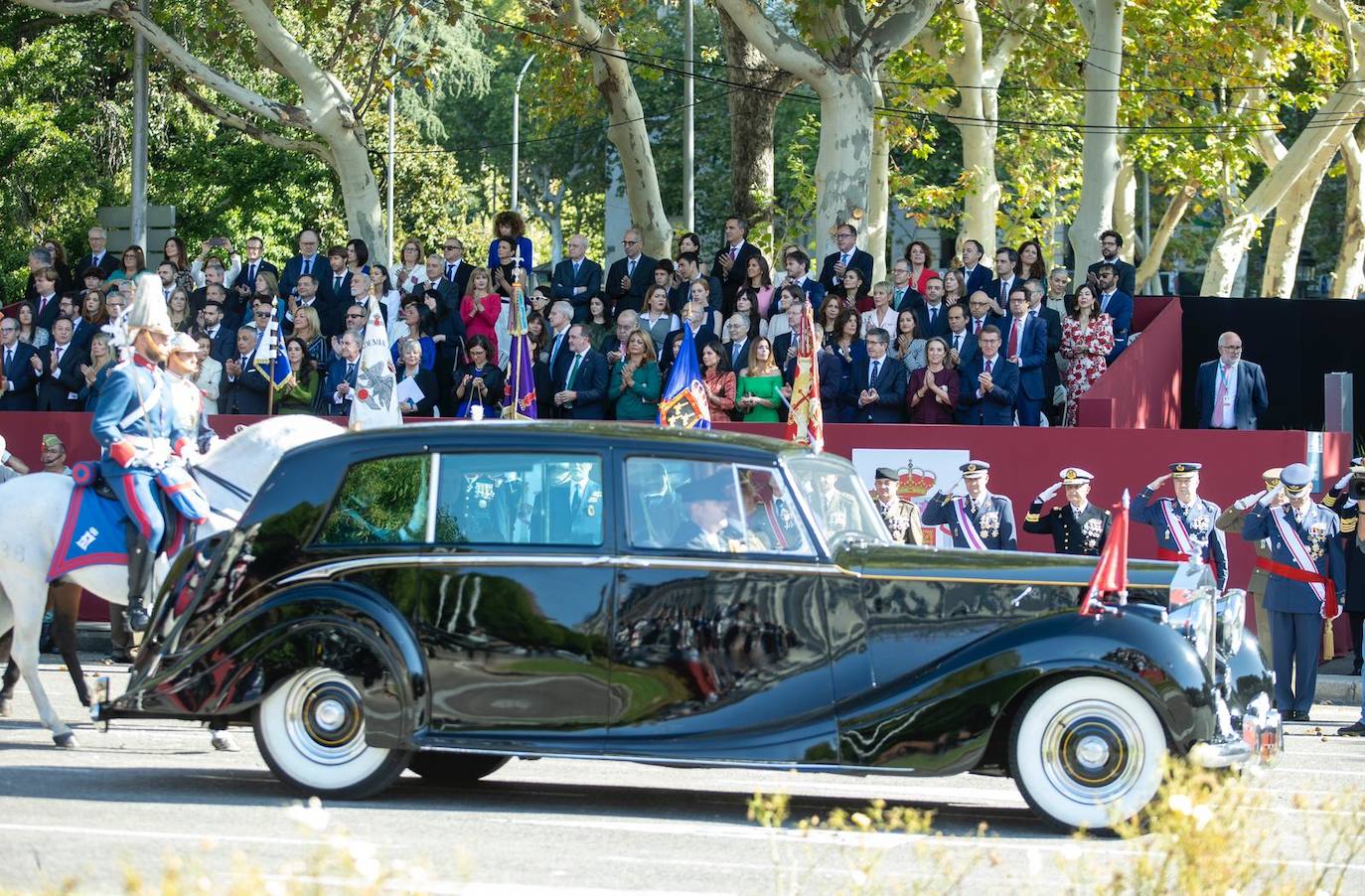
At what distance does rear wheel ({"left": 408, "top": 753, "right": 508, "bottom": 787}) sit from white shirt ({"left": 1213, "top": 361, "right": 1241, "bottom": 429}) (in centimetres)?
1084

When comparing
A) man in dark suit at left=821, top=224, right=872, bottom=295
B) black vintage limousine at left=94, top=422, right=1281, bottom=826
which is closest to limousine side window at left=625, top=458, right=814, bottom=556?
black vintage limousine at left=94, top=422, right=1281, bottom=826

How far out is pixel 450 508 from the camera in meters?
9.38

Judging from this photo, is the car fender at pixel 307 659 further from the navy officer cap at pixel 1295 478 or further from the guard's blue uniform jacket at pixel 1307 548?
the navy officer cap at pixel 1295 478

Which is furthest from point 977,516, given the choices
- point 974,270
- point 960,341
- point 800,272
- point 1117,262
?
point 1117,262

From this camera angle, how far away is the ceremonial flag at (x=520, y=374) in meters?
18.4

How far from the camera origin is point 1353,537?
15.4 metres

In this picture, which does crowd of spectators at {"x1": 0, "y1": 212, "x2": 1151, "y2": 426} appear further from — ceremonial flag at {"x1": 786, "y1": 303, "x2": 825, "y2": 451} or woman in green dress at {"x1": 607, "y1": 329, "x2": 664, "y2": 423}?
ceremonial flag at {"x1": 786, "y1": 303, "x2": 825, "y2": 451}

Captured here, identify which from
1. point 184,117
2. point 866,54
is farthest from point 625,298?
point 184,117

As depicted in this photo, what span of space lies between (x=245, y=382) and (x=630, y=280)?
14.0ft

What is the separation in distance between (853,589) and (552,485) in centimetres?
154

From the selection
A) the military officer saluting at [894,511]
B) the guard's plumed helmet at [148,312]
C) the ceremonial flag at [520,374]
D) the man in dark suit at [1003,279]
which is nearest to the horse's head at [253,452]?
the guard's plumed helmet at [148,312]

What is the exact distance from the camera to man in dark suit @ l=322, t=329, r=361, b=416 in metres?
18.9

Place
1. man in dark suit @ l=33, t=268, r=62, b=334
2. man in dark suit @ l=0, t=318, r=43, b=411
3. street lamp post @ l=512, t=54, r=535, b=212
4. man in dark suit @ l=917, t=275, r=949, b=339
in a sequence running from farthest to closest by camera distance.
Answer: street lamp post @ l=512, t=54, r=535, b=212 → man in dark suit @ l=33, t=268, r=62, b=334 → man in dark suit @ l=0, t=318, r=43, b=411 → man in dark suit @ l=917, t=275, r=949, b=339

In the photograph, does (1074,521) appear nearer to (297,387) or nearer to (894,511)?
(894,511)
